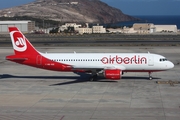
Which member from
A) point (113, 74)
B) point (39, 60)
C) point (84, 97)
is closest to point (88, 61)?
point (113, 74)

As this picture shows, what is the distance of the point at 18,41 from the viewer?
48625 mm

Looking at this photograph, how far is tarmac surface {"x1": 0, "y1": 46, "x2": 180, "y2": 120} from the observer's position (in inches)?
1260

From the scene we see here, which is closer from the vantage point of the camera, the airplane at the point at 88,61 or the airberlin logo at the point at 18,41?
the airplane at the point at 88,61

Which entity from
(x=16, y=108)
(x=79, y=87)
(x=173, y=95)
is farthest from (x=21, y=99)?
(x=173, y=95)

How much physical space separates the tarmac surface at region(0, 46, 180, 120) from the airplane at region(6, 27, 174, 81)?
1569mm

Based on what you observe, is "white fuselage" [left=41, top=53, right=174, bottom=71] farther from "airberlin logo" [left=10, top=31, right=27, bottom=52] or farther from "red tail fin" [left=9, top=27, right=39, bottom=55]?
"airberlin logo" [left=10, top=31, right=27, bottom=52]

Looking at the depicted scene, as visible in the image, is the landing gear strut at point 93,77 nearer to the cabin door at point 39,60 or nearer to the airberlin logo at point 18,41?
the cabin door at point 39,60

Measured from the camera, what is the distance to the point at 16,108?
34469 millimetres

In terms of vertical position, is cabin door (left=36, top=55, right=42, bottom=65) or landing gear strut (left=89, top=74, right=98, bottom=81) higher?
cabin door (left=36, top=55, right=42, bottom=65)

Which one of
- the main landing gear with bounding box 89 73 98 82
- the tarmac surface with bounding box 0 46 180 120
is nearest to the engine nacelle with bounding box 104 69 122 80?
the tarmac surface with bounding box 0 46 180 120

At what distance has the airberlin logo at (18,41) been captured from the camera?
4859 cm

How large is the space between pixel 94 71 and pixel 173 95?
463 inches

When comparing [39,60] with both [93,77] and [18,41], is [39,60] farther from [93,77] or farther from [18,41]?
[93,77]

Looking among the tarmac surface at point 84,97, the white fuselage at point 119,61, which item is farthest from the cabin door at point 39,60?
the tarmac surface at point 84,97
